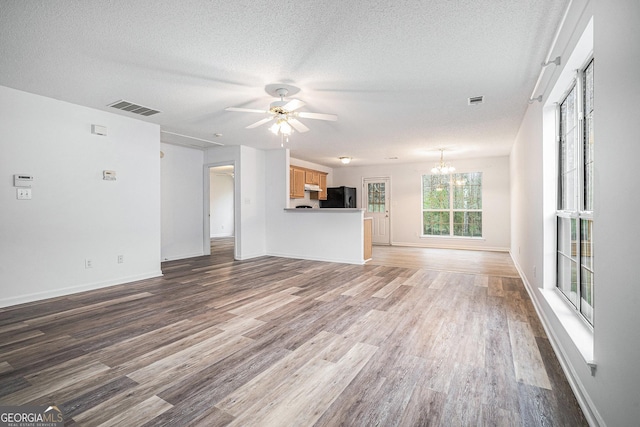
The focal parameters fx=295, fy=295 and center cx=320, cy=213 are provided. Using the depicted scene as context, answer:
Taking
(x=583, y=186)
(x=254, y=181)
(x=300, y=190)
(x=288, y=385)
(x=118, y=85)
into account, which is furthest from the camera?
(x=300, y=190)

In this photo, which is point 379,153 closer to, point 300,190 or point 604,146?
point 300,190

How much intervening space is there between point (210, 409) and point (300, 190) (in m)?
6.42

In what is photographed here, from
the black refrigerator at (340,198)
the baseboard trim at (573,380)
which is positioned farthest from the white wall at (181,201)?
the baseboard trim at (573,380)

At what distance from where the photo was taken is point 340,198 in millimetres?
8797

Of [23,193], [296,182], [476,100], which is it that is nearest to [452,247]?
[296,182]

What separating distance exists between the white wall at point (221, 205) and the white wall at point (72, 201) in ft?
20.9

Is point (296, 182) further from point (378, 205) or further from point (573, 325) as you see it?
point (573, 325)

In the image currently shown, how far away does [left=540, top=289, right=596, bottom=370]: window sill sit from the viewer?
161cm

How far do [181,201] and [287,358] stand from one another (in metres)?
5.24

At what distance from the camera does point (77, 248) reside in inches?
150

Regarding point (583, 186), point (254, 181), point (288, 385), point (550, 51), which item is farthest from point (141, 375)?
point (254, 181)

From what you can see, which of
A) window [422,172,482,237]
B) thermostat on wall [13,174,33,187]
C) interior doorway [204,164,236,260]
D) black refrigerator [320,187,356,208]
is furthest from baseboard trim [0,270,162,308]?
window [422,172,482,237]

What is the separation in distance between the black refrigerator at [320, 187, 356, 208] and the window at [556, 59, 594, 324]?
622 centimetres

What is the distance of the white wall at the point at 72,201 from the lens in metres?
3.29
